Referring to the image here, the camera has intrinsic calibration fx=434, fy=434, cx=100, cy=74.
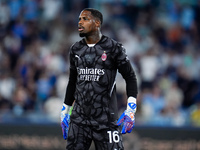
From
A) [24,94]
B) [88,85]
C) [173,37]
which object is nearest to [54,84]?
[24,94]

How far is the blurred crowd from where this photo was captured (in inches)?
386

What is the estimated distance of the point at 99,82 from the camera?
16.0 feet

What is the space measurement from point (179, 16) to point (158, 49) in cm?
145

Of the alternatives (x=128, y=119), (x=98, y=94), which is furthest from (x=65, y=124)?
(x=128, y=119)

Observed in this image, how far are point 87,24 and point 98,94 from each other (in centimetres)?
80

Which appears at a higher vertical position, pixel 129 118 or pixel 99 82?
pixel 99 82

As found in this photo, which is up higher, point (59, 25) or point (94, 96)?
point (59, 25)

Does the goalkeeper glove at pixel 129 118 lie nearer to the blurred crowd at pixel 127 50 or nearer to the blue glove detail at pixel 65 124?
the blue glove detail at pixel 65 124

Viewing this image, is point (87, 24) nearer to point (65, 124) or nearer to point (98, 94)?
point (98, 94)

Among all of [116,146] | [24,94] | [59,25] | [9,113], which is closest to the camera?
[116,146]

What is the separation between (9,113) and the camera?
368 inches

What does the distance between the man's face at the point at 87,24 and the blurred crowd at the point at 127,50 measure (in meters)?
4.27

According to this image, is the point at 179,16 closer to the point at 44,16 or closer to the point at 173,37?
the point at 173,37

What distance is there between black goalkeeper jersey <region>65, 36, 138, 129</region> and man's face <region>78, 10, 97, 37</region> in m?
0.17
